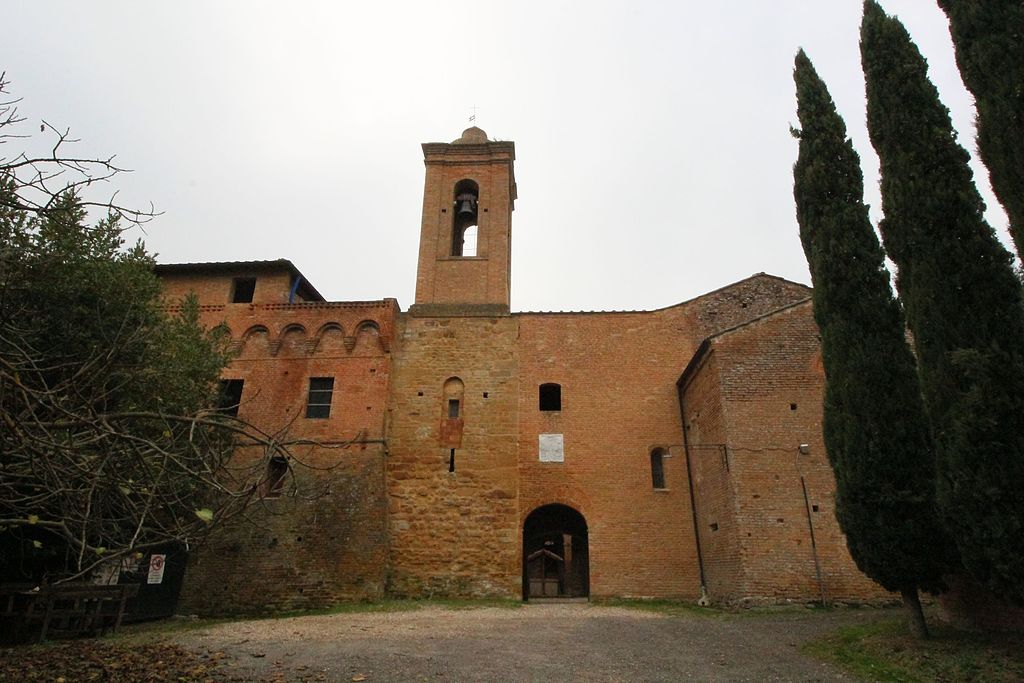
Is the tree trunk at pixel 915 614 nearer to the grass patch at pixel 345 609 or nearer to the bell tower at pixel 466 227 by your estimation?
the grass patch at pixel 345 609

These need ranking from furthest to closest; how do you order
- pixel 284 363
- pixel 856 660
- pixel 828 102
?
pixel 284 363 < pixel 828 102 < pixel 856 660

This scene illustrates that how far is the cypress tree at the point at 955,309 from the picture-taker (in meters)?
6.34

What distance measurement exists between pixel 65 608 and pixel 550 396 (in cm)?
1109

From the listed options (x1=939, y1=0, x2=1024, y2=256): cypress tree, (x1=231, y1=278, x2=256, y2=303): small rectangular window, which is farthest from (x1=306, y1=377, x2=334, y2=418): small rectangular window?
(x1=939, y1=0, x2=1024, y2=256): cypress tree

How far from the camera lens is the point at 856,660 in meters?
7.38

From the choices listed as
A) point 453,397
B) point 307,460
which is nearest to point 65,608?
point 307,460

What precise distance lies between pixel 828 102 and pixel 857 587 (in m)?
8.91

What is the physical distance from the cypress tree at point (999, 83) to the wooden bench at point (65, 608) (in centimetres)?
1331

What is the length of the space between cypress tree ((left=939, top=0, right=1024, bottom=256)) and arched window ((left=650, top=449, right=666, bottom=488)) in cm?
1054

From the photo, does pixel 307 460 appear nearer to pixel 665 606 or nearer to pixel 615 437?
pixel 615 437

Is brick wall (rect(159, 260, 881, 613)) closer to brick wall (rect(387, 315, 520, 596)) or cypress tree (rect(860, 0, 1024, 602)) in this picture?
brick wall (rect(387, 315, 520, 596))

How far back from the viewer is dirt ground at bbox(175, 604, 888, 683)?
682 centimetres

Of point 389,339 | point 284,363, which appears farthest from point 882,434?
point 284,363

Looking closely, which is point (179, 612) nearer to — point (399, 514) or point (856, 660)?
point (399, 514)
